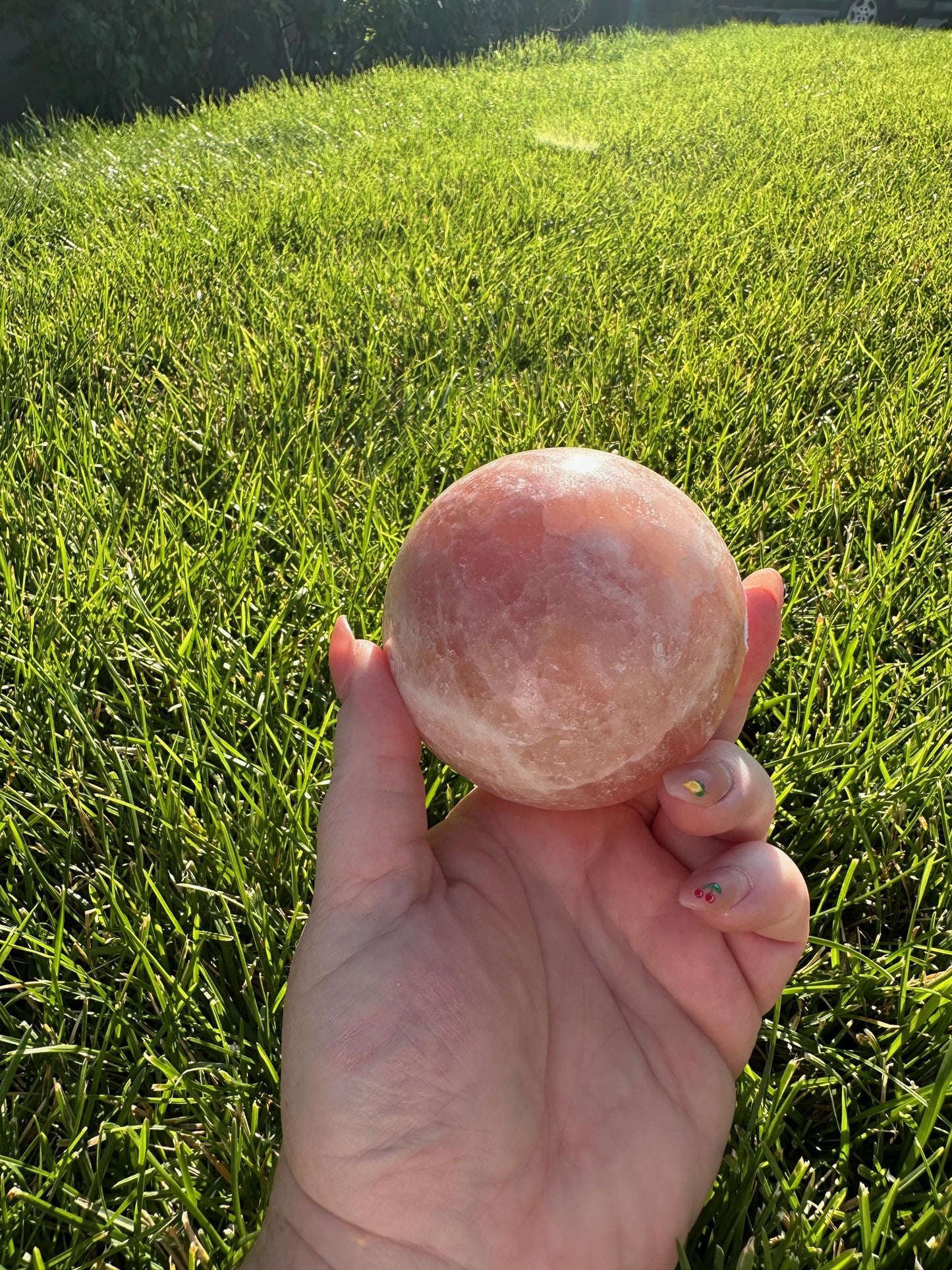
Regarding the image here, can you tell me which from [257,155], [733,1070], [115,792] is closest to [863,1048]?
[733,1070]

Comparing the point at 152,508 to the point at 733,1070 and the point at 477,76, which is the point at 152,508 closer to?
the point at 733,1070

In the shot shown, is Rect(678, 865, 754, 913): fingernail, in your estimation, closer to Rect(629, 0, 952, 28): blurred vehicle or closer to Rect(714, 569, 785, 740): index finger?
Rect(714, 569, 785, 740): index finger

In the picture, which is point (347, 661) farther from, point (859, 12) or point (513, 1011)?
point (859, 12)

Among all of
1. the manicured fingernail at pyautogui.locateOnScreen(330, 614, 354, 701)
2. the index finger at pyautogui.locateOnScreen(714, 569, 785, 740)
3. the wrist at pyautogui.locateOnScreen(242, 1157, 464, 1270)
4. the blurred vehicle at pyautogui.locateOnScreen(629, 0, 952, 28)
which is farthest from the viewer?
the blurred vehicle at pyautogui.locateOnScreen(629, 0, 952, 28)

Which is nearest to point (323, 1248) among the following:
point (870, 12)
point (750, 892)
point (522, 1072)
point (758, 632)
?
point (522, 1072)

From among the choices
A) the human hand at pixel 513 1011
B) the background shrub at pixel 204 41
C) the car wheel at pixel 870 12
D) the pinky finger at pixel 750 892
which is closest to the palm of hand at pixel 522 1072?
the human hand at pixel 513 1011

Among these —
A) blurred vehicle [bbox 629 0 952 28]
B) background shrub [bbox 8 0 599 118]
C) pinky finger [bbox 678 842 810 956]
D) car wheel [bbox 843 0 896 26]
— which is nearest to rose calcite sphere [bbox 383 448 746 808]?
pinky finger [bbox 678 842 810 956]

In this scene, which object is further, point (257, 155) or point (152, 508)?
point (257, 155)
